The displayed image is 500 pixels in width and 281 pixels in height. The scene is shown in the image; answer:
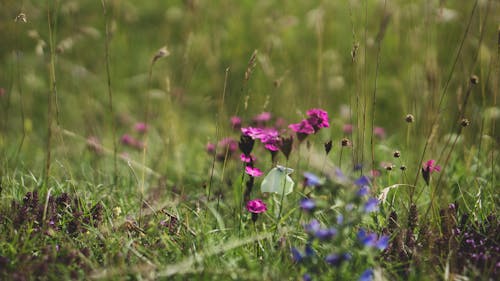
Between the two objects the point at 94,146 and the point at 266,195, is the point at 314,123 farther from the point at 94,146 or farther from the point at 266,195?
the point at 94,146

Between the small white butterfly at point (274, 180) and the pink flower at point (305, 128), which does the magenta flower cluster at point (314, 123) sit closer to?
the pink flower at point (305, 128)

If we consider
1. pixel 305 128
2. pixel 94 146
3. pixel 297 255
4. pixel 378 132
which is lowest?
pixel 378 132

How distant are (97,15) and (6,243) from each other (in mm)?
3496

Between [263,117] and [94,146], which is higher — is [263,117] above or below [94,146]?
above

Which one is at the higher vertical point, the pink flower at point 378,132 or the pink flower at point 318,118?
the pink flower at point 318,118

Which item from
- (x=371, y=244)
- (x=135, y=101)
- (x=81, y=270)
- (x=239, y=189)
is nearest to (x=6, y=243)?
(x=81, y=270)

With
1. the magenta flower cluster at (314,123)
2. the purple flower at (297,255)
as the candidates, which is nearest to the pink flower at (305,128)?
the magenta flower cluster at (314,123)

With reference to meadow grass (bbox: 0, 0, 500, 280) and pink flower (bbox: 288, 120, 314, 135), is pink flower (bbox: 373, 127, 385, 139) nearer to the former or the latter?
meadow grass (bbox: 0, 0, 500, 280)

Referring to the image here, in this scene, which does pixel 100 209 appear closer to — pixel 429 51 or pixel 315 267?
pixel 315 267

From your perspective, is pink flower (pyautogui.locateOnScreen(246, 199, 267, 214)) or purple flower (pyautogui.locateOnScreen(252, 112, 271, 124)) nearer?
pink flower (pyautogui.locateOnScreen(246, 199, 267, 214))

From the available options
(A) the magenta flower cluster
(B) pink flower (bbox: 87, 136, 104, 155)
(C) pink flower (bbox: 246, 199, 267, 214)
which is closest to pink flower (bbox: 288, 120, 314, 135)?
(A) the magenta flower cluster

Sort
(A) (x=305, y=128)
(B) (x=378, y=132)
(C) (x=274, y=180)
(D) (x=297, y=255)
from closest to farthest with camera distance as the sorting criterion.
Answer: (D) (x=297, y=255) < (C) (x=274, y=180) < (A) (x=305, y=128) < (B) (x=378, y=132)

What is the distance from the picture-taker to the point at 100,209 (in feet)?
6.21

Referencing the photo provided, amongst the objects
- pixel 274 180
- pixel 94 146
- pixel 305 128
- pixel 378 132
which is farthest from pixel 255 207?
pixel 378 132
